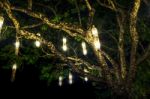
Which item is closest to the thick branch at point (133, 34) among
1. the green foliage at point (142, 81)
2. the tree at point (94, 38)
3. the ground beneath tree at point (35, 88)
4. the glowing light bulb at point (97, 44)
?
the tree at point (94, 38)

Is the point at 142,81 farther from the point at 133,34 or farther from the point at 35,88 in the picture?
the point at 35,88

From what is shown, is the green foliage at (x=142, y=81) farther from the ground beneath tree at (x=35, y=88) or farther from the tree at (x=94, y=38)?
the ground beneath tree at (x=35, y=88)

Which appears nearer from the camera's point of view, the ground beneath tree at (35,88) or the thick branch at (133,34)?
the thick branch at (133,34)

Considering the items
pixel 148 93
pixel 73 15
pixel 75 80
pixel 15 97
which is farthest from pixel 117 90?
pixel 15 97

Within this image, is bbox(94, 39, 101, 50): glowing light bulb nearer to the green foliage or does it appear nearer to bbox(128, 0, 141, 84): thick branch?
bbox(128, 0, 141, 84): thick branch

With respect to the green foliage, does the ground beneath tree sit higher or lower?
higher

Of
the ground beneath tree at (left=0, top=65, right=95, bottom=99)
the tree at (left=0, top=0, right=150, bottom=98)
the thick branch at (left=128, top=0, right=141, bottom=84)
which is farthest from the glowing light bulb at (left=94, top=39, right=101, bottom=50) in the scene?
the ground beneath tree at (left=0, top=65, right=95, bottom=99)

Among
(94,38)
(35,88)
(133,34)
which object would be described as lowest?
(94,38)

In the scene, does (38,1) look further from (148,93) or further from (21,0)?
(148,93)

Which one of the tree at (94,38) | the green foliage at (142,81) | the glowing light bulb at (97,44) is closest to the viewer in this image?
the glowing light bulb at (97,44)

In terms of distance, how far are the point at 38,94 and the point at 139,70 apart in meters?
9.48

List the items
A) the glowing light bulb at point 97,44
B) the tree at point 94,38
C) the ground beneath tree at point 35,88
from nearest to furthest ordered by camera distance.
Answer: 1. the glowing light bulb at point 97,44
2. the tree at point 94,38
3. the ground beneath tree at point 35,88

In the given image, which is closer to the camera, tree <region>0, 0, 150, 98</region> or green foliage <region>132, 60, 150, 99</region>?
tree <region>0, 0, 150, 98</region>

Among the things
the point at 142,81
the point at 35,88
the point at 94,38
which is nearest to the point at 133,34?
the point at 94,38
